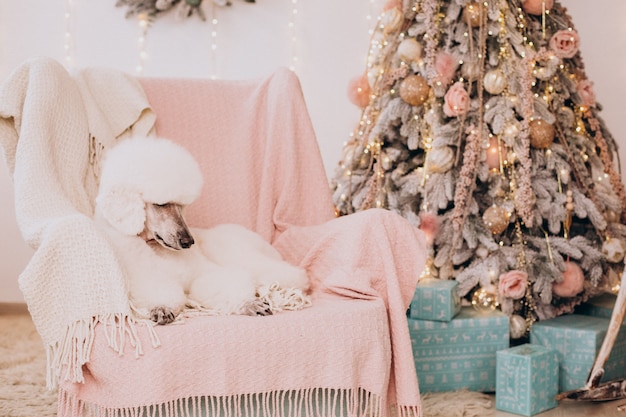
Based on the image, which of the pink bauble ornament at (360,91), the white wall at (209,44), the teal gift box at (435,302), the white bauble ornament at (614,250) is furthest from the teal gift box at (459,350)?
the white wall at (209,44)

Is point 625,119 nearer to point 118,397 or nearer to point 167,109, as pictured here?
point 167,109

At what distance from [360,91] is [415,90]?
35 centimetres

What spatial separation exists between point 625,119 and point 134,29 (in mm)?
2495

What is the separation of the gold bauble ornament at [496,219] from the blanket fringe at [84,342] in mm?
1490

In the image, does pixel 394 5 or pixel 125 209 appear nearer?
pixel 125 209

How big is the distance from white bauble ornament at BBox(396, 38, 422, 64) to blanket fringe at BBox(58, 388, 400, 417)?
4.98 feet

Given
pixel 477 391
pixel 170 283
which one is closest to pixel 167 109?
pixel 170 283

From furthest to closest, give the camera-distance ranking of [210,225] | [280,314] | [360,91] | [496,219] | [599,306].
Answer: [360,91] < [599,306] < [496,219] < [210,225] < [280,314]

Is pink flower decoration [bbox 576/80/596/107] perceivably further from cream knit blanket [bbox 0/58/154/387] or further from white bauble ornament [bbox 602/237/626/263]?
cream knit blanket [bbox 0/58/154/387]

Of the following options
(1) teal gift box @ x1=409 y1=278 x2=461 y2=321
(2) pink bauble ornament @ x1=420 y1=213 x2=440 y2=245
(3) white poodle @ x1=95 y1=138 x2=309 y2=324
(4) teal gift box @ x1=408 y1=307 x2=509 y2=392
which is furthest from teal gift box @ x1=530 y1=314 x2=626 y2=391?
(3) white poodle @ x1=95 y1=138 x2=309 y2=324

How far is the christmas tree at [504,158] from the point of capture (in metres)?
2.63

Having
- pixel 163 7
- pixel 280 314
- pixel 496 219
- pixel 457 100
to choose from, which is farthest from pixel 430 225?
pixel 163 7

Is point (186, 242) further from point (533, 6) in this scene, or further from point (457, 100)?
point (533, 6)

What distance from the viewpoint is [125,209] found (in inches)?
67.7
